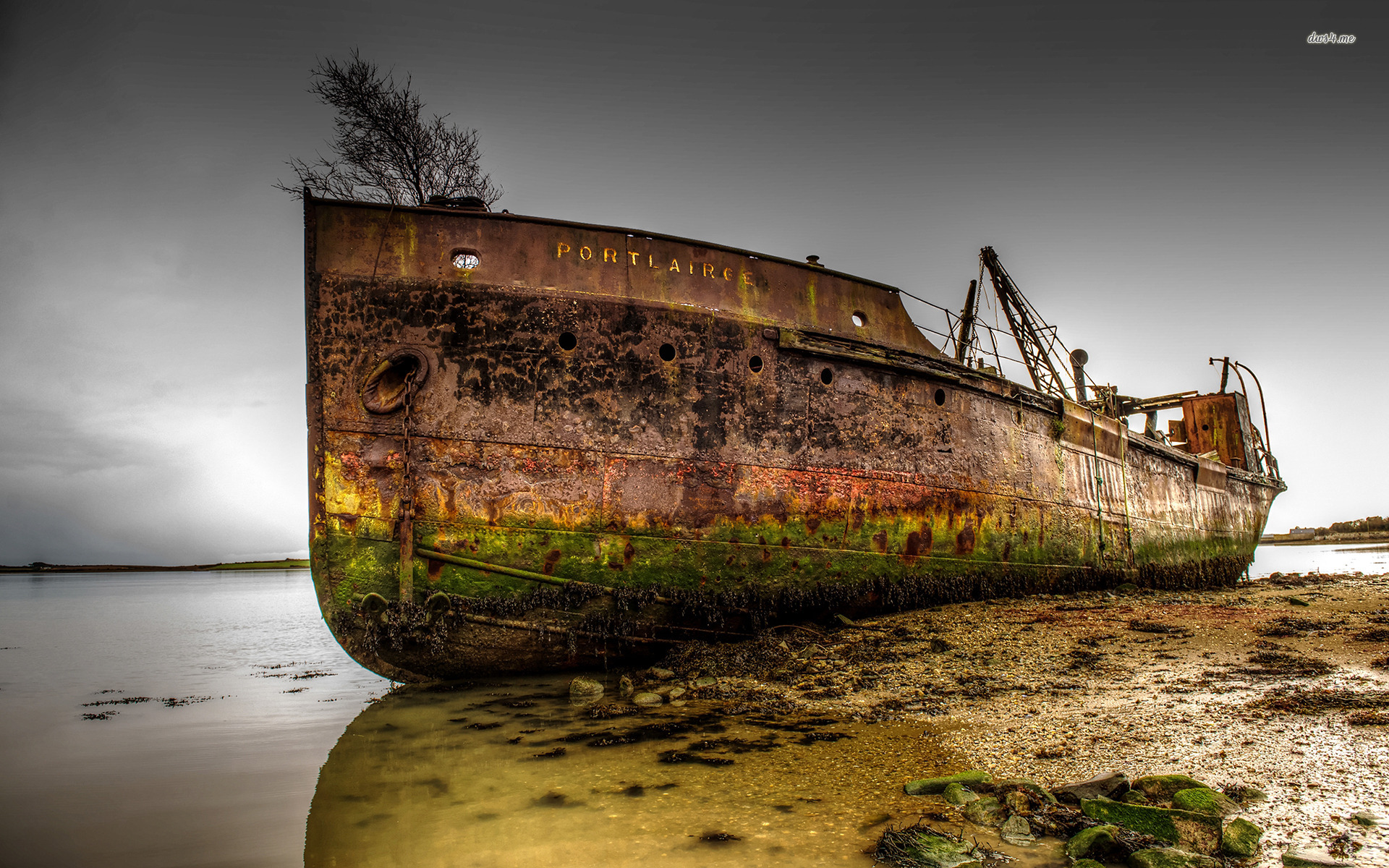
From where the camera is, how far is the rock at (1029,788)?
2.47 meters

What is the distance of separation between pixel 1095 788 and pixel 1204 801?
332 mm

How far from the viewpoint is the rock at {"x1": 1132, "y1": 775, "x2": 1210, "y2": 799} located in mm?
2430

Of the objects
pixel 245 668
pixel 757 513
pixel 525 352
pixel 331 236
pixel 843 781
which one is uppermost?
pixel 331 236

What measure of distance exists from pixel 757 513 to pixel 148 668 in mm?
7662

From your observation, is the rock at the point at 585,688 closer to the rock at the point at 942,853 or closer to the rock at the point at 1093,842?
the rock at the point at 942,853

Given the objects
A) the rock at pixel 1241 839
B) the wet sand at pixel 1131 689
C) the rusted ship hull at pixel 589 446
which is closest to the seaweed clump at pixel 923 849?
the wet sand at pixel 1131 689

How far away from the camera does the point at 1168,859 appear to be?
1990 millimetres

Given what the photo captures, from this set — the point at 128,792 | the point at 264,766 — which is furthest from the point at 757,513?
the point at 128,792

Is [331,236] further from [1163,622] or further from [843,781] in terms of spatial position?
[1163,622]

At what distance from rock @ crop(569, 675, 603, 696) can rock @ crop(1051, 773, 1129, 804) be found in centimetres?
298

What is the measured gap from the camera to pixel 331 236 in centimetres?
502

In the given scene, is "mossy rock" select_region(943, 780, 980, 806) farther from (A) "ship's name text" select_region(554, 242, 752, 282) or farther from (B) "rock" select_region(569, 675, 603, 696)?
(A) "ship's name text" select_region(554, 242, 752, 282)

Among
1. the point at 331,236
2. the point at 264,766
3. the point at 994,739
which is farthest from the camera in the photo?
the point at 331,236

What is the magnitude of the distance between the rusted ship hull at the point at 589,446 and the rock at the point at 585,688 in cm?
43
